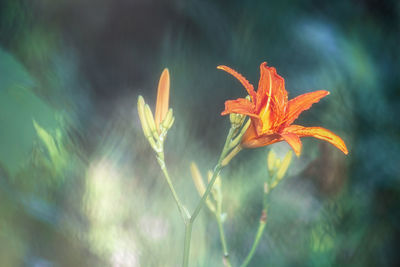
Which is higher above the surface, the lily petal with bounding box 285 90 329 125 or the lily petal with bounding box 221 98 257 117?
the lily petal with bounding box 285 90 329 125

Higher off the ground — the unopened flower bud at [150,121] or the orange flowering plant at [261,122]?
the unopened flower bud at [150,121]

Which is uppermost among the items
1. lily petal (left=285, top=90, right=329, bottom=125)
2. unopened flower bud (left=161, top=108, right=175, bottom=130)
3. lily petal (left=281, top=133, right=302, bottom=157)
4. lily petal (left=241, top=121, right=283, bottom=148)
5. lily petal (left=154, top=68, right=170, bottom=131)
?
lily petal (left=154, top=68, right=170, bottom=131)

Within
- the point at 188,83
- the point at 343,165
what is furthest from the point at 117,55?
the point at 343,165

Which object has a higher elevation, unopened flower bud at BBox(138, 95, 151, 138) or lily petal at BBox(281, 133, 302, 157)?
unopened flower bud at BBox(138, 95, 151, 138)

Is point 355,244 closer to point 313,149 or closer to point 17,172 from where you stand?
point 313,149

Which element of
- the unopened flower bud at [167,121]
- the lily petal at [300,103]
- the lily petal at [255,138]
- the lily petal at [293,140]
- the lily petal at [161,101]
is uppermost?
the lily petal at [161,101]

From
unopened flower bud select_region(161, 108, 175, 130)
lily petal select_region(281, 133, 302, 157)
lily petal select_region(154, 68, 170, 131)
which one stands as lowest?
lily petal select_region(281, 133, 302, 157)

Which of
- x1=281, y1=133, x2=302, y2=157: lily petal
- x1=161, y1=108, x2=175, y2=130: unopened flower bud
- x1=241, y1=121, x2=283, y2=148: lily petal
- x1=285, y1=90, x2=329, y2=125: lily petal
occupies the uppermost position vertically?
x1=161, y1=108, x2=175, y2=130: unopened flower bud
